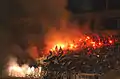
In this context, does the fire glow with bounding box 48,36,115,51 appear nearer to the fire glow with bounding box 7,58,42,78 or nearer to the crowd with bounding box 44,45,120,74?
the crowd with bounding box 44,45,120,74

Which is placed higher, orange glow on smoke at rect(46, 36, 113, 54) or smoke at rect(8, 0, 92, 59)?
smoke at rect(8, 0, 92, 59)

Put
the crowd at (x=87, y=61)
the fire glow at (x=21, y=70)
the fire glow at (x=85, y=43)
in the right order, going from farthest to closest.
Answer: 1. the fire glow at (x=21, y=70)
2. the fire glow at (x=85, y=43)
3. the crowd at (x=87, y=61)

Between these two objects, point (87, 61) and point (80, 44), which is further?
point (80, 44)

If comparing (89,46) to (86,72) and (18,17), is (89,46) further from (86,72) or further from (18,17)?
(18,17)

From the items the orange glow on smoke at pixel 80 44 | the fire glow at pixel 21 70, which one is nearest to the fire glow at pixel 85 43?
the orange glow on smoke at pixel 80 44

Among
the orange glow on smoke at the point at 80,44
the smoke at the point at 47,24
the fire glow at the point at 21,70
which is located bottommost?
the fire glow at the point at 21,70

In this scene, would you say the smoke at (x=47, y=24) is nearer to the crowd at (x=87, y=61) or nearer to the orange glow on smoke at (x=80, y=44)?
the orange glow on smoke at (x=80, y=44)

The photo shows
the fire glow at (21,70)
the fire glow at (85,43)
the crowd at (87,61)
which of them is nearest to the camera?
the crowd at (87,61)

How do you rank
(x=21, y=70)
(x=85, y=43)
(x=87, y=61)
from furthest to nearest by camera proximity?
(x=21, y=70) → (x=85, y=43) → (x=87, y=61)

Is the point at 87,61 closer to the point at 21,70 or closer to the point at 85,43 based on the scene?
the point at 85,43

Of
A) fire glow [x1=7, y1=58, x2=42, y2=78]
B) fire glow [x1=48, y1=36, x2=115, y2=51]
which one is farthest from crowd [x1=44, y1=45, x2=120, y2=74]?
fire glow [x1=7, y1=58, x2=42, y2=78]

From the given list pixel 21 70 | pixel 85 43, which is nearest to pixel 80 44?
pixel 85 43

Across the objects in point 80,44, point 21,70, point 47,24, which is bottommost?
point 21,70

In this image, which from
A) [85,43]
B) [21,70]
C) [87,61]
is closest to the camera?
[87,61]
